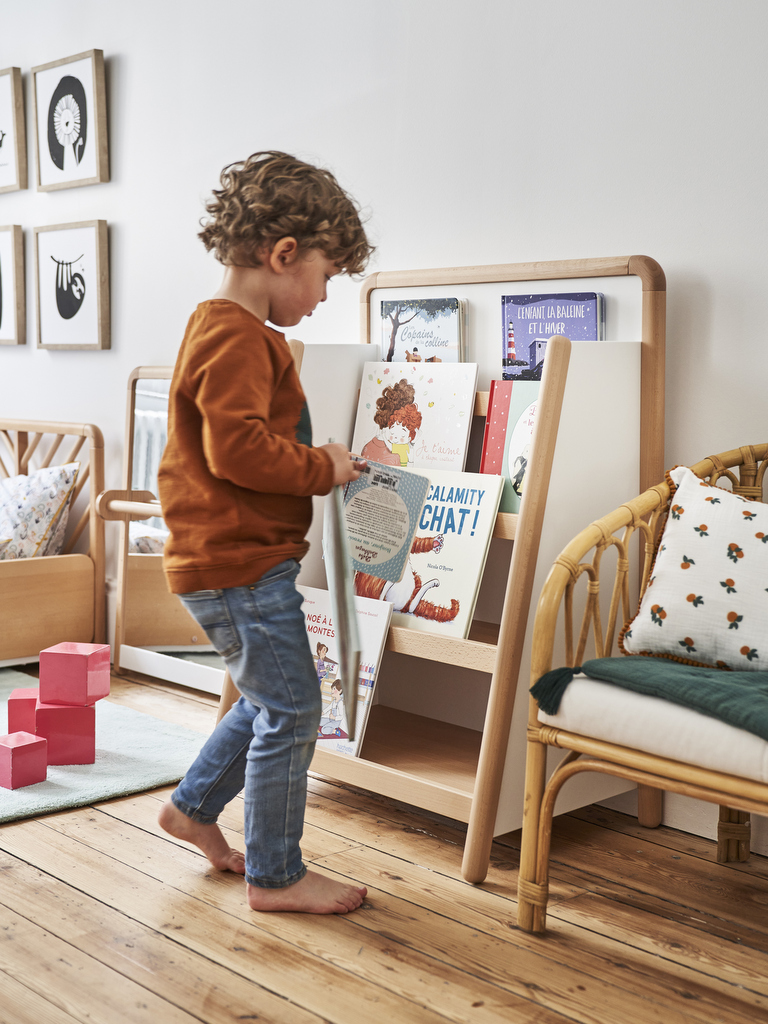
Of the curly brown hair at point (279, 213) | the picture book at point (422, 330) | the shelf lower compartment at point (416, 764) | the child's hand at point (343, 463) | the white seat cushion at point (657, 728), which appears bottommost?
the shelf lower compartment at point (416, 764)

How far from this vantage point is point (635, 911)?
1.45 m

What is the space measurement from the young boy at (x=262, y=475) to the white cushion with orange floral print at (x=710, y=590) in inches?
19.2

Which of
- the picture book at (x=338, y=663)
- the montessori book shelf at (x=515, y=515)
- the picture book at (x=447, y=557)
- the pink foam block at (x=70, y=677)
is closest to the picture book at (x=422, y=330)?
the montessori book shelf at (x=515, y=515)

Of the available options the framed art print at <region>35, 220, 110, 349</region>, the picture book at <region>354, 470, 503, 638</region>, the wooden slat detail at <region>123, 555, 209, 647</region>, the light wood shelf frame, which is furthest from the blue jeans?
the framed art print at <region>35, 220, 110, 349</region>

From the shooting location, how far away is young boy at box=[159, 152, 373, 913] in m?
1.26

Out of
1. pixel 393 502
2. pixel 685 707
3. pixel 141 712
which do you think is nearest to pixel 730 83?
pixel 393 502

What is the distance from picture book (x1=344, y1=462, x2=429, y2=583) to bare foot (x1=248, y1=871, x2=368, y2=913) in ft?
1.73

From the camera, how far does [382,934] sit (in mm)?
1349

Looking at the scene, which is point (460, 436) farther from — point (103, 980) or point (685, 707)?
point (103, 980)

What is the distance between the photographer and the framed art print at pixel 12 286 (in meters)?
3.21

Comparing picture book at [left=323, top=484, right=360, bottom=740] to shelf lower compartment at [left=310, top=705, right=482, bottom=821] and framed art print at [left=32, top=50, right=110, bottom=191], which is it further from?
framed art print at [left=32, top=50, right=110, bottom=191]

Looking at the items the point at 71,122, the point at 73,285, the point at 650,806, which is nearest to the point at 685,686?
the point at 650,806

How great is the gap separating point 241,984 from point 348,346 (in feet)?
3.95

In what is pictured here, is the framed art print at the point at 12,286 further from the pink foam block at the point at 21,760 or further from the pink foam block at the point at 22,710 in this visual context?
the pink foam block at the point at 21,760
